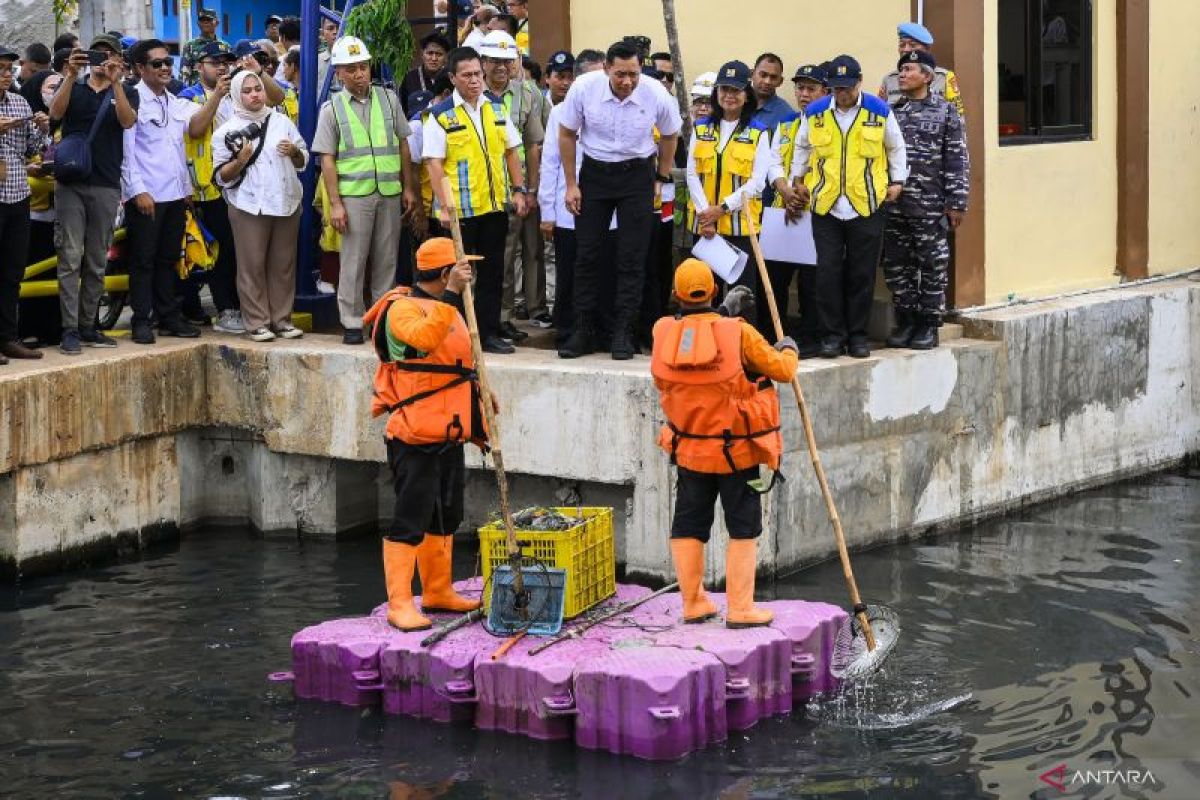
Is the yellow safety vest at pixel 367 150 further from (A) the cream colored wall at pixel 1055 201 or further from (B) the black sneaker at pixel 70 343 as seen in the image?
(A) the cream colored wall at pixel 1055 201

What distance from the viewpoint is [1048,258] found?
14.5 metres

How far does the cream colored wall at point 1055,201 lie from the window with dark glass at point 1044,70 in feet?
0.33

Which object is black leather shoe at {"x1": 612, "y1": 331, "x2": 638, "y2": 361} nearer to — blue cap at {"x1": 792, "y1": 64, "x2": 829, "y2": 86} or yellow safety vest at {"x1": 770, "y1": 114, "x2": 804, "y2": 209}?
yellow safety vest at {"x1": 770, "y1": 114, "x2": 804, "y2": 209}

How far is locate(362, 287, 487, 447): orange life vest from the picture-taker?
9570 millimetres

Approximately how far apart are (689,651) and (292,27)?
10.2 m

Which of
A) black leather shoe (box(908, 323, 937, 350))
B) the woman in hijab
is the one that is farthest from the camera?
black leather shoe (box(908, 323, 937, 350))

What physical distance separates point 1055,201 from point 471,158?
4.52m

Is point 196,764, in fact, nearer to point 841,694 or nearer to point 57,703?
point 57,703

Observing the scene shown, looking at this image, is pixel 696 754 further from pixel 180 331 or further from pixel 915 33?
pixel 180 331

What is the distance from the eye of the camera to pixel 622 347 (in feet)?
40.7

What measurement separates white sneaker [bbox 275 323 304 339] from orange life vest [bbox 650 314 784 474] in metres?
4.72

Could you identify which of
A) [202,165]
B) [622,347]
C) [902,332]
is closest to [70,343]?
[202,165]

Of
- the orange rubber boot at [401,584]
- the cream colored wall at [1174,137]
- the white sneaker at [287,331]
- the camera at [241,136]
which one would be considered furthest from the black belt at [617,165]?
the cream colored wall at [1174,137]

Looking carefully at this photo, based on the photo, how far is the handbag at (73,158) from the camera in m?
12.5
